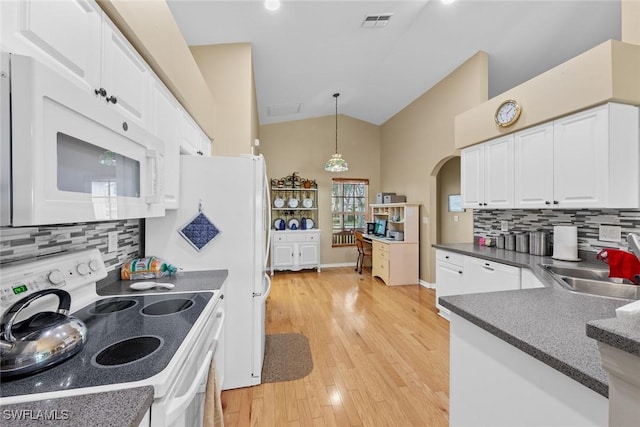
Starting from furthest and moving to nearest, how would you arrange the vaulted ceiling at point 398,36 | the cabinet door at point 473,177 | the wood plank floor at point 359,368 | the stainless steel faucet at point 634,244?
the cabinet door at point 473,177 → the vaulted ceiling at point 398,36 → the wood plank floor at point 359,368 → the stainless steel faucet at point 634,244

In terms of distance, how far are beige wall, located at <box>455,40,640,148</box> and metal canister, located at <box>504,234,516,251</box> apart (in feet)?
3.46

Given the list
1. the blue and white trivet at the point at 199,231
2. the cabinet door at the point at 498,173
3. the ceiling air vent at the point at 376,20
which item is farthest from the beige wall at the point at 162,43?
the cabinet door at the point at 498,173

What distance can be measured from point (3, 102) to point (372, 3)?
3.05 m

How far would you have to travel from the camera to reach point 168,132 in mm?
1694

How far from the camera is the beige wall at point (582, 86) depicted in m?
1.86

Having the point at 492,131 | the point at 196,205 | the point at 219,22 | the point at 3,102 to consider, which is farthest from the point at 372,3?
the point at 3,102

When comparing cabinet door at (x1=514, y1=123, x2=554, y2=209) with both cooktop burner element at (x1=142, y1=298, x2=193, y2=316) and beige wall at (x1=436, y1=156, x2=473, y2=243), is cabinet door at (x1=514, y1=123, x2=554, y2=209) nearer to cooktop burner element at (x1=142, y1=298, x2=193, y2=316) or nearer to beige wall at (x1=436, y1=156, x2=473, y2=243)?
beige wall at (x1=436, y1=156, x2=473, y2=243)

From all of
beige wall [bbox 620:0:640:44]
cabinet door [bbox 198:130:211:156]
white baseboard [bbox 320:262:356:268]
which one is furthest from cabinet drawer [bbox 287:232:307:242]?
beige wall [bbox 620:0:640:44]

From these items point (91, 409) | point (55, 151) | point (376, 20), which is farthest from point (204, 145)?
point (91, 409)

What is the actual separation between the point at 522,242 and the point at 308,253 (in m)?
3.70

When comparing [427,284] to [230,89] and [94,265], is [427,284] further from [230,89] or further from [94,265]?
[94,265]

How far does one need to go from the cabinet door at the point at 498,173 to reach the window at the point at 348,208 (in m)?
3.42

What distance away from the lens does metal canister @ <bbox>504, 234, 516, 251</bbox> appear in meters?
2.76

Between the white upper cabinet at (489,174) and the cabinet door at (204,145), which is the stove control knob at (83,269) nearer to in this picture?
the cabinet door at (204,145)
